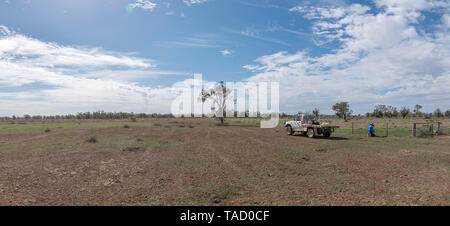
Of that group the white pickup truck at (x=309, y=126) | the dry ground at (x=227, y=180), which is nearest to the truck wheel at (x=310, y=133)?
the white pickup truck at (x=309, y=126)

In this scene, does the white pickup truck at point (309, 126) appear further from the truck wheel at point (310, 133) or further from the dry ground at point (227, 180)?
the dry ground at point (227, 180)

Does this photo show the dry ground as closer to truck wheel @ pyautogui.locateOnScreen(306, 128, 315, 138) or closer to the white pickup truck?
the white pickup truck

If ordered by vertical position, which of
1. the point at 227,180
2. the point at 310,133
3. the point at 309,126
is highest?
the point at 309,126

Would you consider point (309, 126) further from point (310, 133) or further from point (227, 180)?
point (227, 180)

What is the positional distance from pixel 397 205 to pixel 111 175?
8.52 m

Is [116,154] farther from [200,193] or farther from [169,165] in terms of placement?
[200,193]

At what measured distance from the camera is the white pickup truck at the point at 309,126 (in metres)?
21.1

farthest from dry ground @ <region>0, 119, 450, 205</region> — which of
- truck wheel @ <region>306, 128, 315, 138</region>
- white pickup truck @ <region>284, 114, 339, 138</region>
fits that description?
truck wheel @ <region>306, 128, 315, 138</region>

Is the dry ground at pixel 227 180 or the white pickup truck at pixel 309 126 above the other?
the white pickup truck at pixel 309 126

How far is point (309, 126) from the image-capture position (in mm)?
21797

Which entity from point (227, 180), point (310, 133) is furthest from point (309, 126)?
point (227, 180)

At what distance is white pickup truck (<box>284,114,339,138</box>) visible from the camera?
21.1 metres

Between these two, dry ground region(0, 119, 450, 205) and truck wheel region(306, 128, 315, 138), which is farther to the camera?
truck wheel region(306, 128, 315, 138)
